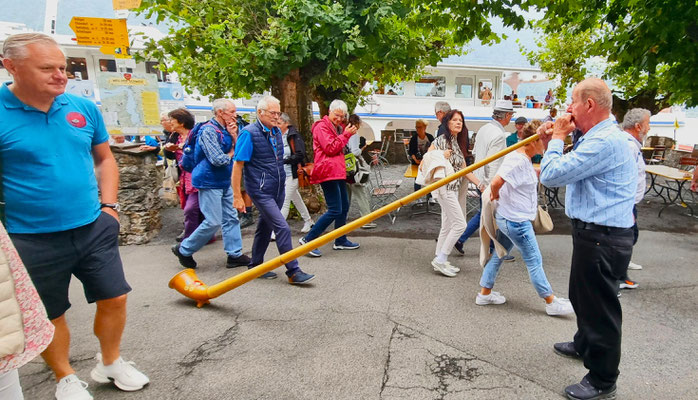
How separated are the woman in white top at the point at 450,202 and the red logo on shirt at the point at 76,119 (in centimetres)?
360

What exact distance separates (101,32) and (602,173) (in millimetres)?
6794

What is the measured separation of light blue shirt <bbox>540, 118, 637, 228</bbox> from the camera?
7.89 ft

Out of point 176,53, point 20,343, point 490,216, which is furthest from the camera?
point 176,53

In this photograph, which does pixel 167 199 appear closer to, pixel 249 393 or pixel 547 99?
pixel 249 393

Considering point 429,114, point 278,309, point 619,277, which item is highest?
point 429,114

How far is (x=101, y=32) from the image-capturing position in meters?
6.09

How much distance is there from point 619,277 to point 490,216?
1392 millimetres

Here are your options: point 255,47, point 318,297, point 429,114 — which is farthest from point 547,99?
point 318,297

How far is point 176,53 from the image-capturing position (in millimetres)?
7117

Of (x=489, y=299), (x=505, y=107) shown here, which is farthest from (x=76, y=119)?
(x=505, y=107)

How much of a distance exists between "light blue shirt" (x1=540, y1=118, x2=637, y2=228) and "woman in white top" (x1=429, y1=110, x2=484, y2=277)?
2.27m

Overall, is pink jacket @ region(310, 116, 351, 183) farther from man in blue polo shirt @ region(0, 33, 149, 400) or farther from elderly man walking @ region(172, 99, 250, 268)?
man in blue polo shirt @ region(0, 33, 149, 400)

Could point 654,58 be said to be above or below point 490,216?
above

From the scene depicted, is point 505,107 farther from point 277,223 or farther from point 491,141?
point 277,223
